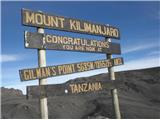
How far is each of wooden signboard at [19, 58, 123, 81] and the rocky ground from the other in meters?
3.98

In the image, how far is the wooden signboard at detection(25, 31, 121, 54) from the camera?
8.74m

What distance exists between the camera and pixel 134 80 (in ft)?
140

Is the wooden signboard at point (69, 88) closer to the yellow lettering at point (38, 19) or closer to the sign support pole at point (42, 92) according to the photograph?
the sign support pole at point (42, 92)

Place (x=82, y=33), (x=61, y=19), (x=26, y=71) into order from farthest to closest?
(x=82, y=33)
(x=61, y=19)
(x=26, y=71)

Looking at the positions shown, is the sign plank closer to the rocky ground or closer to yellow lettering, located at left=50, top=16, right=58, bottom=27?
yellow lettering, located at left=50, top=16, right=58, bottom=27

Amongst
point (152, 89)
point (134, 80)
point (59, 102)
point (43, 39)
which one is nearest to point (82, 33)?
point (43, 39)

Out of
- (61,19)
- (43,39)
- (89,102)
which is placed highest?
(61,19)

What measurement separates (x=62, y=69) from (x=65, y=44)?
784 mm

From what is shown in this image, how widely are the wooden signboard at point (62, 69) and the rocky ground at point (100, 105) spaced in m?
3.98

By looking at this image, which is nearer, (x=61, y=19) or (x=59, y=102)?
(x=61, y=19)

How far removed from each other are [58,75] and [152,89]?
31.9 metres

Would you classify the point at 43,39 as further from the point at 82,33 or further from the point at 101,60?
the point at 101,60

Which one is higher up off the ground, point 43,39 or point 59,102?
point 43,39

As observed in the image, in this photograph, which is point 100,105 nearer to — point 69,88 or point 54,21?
point 69,88
